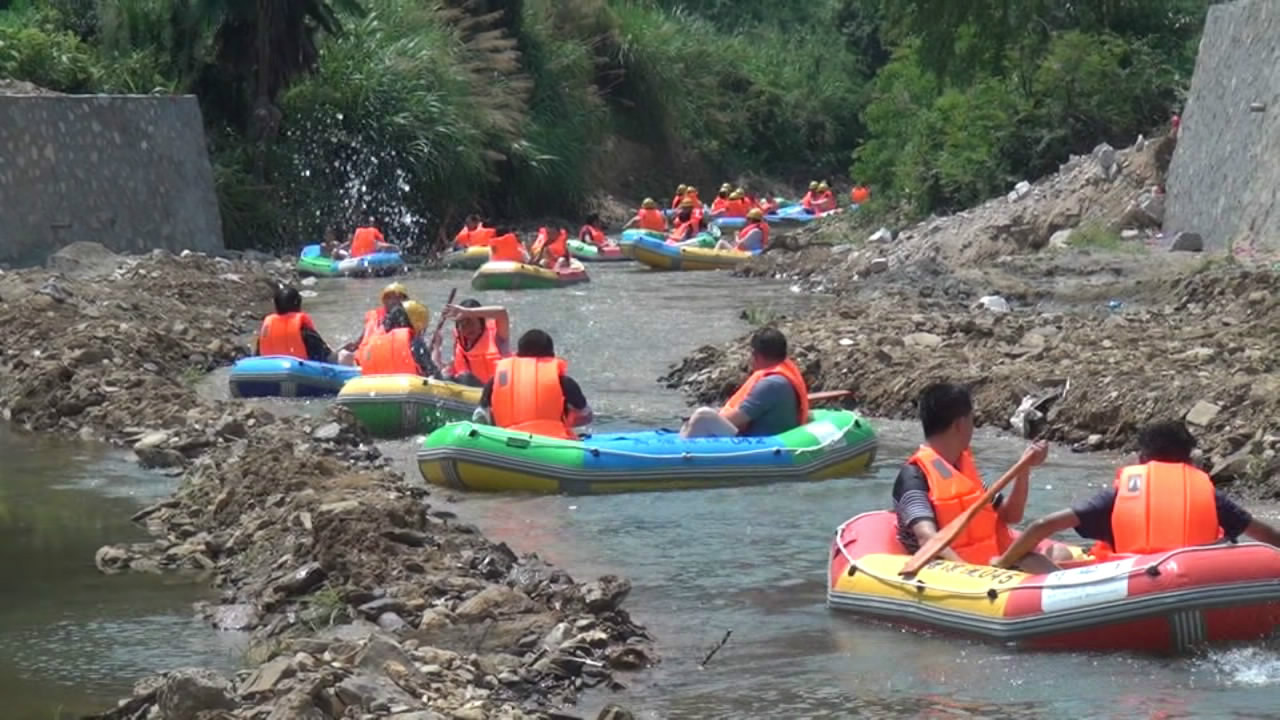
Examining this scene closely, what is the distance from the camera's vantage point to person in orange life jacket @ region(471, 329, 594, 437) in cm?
1445

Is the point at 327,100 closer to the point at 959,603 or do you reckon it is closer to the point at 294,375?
the point at 294,375

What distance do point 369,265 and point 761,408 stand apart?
19781 mm

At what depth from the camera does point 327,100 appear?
41.0 m

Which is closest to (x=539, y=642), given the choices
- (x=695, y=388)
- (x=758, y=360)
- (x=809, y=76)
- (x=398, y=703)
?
(x=398, y=703)

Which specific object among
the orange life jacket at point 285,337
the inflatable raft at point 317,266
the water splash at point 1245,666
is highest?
the water splash at point 1245,666

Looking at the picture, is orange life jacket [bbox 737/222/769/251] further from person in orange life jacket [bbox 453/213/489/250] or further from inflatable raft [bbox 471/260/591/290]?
inflatable raft [bbox 471/260/591/290]

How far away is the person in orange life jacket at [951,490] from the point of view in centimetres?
1011

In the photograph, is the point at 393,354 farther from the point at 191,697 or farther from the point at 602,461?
the point at 191,697

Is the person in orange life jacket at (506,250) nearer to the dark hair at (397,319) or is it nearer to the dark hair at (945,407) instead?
the dark hair at (397,319)

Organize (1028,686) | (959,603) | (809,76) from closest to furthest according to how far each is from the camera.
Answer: (1028,686)
(959,603)
(809,76)

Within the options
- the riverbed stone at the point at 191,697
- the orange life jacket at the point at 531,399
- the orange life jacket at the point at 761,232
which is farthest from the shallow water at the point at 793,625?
the orange life jacket at the point at 761,232

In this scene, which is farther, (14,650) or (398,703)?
(14,650)

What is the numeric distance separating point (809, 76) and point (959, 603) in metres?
59.2

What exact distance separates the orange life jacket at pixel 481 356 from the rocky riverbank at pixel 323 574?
4.58 feet
